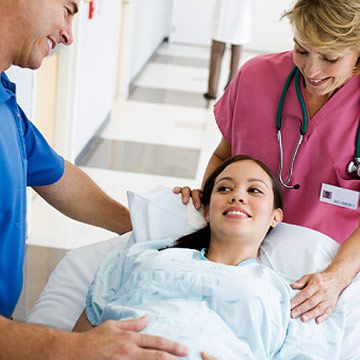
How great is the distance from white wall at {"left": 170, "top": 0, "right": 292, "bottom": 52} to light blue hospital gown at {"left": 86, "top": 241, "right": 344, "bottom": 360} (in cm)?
693

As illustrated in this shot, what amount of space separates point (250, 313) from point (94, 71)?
2.87 meters

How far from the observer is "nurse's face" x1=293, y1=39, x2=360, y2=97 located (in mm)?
1754

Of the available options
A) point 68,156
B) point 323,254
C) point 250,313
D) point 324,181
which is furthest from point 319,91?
point 68,156

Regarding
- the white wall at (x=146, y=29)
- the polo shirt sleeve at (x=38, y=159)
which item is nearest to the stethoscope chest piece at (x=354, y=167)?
the polo shirt sleeve at (x=38, y=159)

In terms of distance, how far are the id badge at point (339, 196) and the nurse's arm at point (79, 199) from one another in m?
0.58

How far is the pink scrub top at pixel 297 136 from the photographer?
1924 mm

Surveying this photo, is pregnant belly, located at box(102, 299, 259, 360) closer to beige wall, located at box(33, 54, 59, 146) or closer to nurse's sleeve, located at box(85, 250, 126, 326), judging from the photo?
nurse's sleeve, located at box(85, 250, 126, 326)

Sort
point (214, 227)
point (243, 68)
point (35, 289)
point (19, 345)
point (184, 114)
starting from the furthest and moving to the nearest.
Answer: point (184, 114) < point (35, 289) < point (243, 68) < point (214, 227) < point (19, 345)

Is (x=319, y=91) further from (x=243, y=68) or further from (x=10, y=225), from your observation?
(x=10, y=225)

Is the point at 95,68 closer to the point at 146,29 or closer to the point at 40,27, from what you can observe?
the point at 146,29

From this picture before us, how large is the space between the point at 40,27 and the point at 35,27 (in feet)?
0.03

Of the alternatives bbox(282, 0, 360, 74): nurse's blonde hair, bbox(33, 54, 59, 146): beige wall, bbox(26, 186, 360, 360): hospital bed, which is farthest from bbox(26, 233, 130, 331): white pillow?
bbox(33, 54, 59, 146): beige wall

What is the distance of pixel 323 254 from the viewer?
1918mm

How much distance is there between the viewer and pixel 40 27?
4.61 ft
